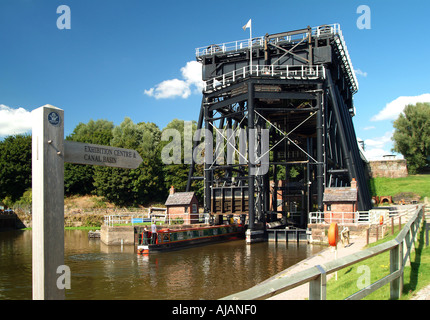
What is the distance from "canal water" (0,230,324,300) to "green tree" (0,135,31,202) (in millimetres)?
36131

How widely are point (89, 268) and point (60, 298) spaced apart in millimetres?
17906

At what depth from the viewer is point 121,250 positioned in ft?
97.2

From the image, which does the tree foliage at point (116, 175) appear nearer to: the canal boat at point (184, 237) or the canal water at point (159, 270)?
the canal boat at point (184, 237)

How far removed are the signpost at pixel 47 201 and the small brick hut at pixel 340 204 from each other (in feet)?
96.6

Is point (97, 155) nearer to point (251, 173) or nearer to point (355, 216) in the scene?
point (355, 216)

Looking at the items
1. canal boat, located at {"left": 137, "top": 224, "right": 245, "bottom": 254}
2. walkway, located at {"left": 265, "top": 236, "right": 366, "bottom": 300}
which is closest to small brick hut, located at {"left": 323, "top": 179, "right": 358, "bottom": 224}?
walkway, located at {"left": 265, "top": 236, "right": 366, "bottom": 300}

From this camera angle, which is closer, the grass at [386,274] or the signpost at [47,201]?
the signpost at [47,201]

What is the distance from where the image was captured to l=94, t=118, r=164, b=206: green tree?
6344 cm

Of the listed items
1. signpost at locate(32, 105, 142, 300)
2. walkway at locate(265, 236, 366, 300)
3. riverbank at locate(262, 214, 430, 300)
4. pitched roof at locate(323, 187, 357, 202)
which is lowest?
walkway at locate(265, 236, 366, 300)

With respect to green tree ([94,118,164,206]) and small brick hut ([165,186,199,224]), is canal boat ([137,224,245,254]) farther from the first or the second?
green tree ([94,118,164,206])

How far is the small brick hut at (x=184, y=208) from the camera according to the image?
3800cm

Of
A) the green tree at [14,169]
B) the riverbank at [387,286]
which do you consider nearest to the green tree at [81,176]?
the green tree at [14,169]

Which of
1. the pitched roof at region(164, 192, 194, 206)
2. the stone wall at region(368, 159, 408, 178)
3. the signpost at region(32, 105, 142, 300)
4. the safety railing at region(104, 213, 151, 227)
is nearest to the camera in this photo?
the signpost at region(32, 105, 142, 300)
